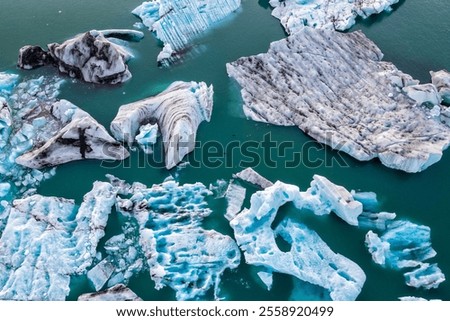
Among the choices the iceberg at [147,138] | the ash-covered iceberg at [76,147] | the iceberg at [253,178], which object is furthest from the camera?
the iceberg at [147,138]

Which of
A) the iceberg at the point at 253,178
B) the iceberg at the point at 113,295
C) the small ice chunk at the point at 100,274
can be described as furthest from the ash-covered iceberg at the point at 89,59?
the iceberg at the point at 113,295

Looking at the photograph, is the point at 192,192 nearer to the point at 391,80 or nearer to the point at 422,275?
the point at 422,275

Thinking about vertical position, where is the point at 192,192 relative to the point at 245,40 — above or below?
below

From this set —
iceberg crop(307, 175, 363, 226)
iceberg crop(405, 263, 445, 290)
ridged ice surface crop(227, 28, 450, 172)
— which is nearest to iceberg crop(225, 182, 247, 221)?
iceberg crop(307, 175, 363, 226)

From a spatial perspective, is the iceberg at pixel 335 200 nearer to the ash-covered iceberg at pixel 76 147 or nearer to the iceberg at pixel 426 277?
the iceberg at pixel 426 277

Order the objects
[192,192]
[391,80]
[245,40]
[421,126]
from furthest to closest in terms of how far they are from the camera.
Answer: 1. [245,40]
2. [391,80]
3. [421,126]
4. [192,192]

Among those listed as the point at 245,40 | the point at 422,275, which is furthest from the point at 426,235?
the point at 245,40

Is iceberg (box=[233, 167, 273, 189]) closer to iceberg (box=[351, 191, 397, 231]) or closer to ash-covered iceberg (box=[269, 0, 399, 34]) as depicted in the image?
iceberg (box=[351, 191, 397, 231])

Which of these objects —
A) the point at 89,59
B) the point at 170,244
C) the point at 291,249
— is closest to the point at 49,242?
the point at 170,244
